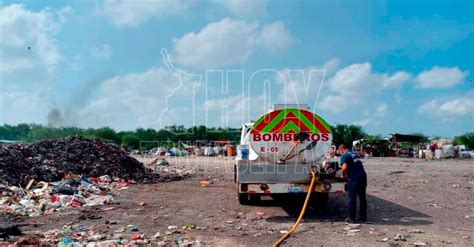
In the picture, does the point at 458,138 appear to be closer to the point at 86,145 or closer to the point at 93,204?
the point at 86,145

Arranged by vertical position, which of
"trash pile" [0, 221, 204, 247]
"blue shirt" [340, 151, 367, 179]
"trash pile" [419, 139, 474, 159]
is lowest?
"trash pile" [0, 221, 204, 247]

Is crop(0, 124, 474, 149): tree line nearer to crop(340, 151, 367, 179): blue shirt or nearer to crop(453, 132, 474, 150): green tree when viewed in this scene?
crop(453, 132, 474, 150): green tree

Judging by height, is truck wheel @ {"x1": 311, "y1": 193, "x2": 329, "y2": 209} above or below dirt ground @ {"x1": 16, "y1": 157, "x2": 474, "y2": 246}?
above

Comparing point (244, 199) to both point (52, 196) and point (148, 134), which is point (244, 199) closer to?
point (52, 196)

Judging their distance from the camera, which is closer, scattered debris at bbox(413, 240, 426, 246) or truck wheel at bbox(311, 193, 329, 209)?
scattered debris at bbox(413, 240, 426, 246)

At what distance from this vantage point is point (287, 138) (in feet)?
31.7

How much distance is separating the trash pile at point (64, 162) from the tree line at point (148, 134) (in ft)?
68.8

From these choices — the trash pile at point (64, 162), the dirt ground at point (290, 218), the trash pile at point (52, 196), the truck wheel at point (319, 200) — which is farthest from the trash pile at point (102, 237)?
the trash pile at point (64, 162)

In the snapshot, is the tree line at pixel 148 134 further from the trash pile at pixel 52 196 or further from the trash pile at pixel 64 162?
the trash pile at pixel 52 196

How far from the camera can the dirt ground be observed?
741cm

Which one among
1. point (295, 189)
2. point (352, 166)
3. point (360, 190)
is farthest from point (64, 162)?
point (360, 190)

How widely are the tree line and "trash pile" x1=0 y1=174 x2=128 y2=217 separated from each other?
27418 mm

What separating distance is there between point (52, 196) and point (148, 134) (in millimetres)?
48893

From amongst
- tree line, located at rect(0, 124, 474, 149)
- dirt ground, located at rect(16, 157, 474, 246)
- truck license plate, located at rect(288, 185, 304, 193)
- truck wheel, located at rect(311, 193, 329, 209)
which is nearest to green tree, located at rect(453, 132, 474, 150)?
tree line, located at rect(0, 124, 474, 149)
